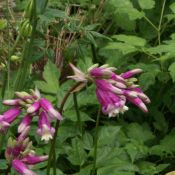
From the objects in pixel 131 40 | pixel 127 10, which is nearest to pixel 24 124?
pixel 131 40

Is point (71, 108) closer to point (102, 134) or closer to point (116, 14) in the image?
point (102, 134)

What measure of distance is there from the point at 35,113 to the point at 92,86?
3.44 ft

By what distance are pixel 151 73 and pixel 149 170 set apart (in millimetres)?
578

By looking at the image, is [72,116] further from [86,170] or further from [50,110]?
[50,110]

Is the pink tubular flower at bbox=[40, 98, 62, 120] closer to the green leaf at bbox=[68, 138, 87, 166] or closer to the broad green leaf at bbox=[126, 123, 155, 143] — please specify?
the green leaf at bbox=[68, 138, 87, 166]

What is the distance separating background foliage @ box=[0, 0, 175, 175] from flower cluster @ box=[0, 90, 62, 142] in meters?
0.27

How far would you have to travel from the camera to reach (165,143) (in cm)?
277

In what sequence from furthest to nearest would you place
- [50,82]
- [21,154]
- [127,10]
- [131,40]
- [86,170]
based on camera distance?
[127,10] → [131,40] → [50,82] → [86,170] → [21,154]

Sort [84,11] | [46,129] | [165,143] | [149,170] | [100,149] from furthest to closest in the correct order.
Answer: [84,11]
[165,143]
[149,170]
[100,149]
[46,129]

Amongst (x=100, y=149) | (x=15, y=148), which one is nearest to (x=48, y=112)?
(x=15, y=148)

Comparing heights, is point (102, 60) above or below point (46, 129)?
below

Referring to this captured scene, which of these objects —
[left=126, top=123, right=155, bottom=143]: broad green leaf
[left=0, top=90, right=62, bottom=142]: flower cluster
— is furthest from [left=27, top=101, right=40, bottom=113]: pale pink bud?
[left=126, top=123, right=155, bottom=143]: broad green leaf

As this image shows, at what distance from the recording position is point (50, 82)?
103 inches

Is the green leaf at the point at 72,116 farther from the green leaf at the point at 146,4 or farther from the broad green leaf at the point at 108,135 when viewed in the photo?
the green leaf at the point at 146,4
